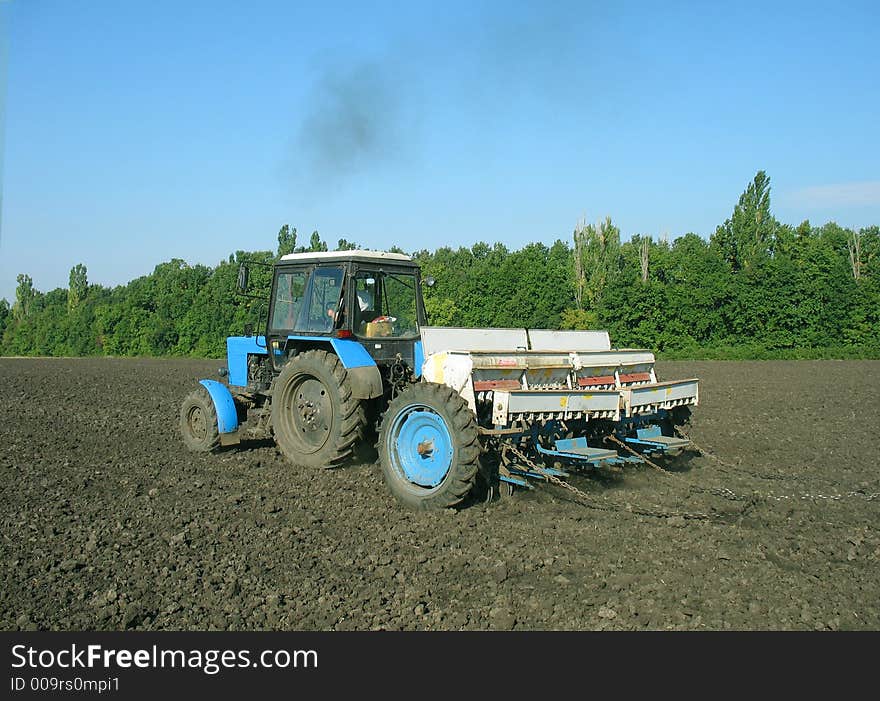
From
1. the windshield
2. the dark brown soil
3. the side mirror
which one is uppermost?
the side mirror

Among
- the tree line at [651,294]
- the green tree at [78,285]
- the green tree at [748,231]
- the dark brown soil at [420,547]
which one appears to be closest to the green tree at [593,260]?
the tree line at [651,294]

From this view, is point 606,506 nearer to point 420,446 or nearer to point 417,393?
point 420,446

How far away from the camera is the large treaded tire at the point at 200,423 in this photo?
9078mm

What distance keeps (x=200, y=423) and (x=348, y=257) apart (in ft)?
10.2

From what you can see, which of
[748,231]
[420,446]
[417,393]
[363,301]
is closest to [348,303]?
[363,301]

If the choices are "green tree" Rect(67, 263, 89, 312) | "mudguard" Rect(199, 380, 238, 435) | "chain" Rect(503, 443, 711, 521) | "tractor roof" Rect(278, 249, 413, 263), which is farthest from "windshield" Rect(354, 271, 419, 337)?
"green tree" Rect(67, 263, 89, 312)

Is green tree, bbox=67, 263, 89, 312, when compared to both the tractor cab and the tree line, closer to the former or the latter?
the tree line

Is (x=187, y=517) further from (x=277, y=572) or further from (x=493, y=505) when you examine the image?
(x=493, y=505)

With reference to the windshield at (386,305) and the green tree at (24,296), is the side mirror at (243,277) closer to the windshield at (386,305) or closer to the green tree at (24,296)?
the windshield at (386,305)

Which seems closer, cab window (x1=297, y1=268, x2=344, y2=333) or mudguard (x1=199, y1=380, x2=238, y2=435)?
cab window (x1=297, y1=268, x2=344, y2=333)

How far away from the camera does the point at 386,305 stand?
842 centimetres

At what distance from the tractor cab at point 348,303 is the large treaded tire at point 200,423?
3.46 feet

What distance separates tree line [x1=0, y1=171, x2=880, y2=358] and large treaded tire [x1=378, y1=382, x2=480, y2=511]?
2118 centimetres

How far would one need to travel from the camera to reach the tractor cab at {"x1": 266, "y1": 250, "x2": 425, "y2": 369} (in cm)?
805
